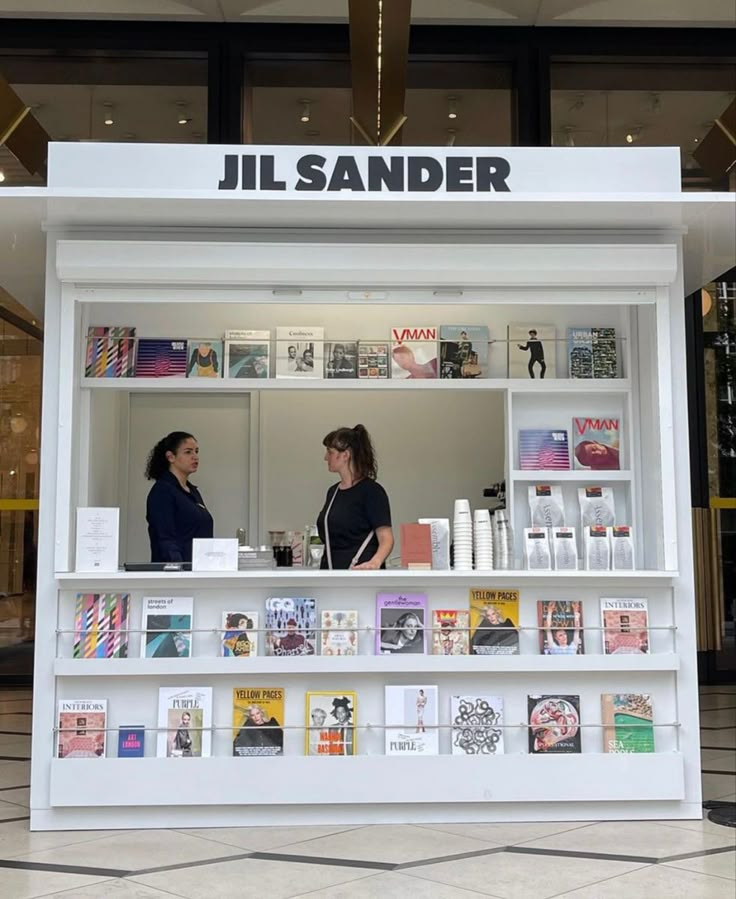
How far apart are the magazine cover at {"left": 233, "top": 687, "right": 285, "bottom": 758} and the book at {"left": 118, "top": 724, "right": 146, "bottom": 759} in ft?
1.17

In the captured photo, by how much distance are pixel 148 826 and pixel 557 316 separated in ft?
9.06

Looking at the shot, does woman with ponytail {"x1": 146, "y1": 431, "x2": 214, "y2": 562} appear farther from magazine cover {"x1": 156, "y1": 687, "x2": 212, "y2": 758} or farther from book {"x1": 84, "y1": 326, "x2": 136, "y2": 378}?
magazine cover {"x1": 156, "y1": 687, "x2": 212, "y2": 758}

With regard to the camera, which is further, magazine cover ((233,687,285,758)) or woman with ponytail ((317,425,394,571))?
woman with ponytail ((317,425,394,571))

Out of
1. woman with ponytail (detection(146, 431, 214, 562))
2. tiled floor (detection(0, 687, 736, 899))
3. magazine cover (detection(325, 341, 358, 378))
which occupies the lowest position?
tiled floor (detection(0, 687, 736, 899))

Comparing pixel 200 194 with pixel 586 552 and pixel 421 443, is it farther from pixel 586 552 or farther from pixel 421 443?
pixel 421 443

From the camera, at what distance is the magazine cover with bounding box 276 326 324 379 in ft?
15.2

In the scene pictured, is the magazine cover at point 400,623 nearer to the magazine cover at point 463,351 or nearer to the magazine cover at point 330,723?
the magazine cover at point 330,723

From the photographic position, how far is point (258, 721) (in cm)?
407

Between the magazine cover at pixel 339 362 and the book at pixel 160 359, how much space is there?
0.63m

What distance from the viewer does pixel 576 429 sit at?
4.67 m

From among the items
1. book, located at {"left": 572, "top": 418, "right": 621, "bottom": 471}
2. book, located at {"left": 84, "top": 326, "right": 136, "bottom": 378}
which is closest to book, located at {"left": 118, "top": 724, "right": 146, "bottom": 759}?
book, located at {"left": 84, "top": 326, "right": 136, "bottom": 378}

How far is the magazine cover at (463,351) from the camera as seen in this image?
15.3 feet

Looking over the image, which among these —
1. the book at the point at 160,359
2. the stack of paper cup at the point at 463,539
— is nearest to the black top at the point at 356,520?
the stack of paper cup at the point at 463,539

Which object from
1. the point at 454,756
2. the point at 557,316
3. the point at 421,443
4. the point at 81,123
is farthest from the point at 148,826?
the point at 81,123
